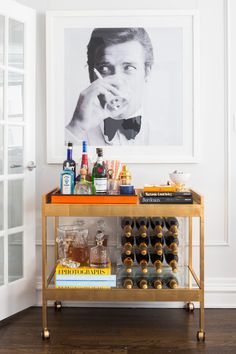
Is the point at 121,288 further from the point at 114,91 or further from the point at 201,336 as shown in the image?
the point at 114,91

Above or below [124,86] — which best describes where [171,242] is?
below

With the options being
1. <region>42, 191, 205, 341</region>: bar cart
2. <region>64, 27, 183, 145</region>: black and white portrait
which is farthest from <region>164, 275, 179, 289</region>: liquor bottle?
<region>64, 27, 183, 145</region>: black and white portrait

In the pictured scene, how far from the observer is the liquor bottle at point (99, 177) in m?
2.47

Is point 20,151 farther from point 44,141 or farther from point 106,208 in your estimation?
point 106,208

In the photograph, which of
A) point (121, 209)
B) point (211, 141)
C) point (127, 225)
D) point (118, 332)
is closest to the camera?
point (121, 209)

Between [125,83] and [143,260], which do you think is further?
[125,83]

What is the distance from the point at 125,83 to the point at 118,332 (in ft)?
5.30

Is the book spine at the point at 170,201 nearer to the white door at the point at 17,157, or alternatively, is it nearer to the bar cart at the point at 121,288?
the bar cart at the point at 121,288

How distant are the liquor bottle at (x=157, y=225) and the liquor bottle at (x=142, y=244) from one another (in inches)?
2.9

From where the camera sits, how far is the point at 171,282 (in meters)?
2.46

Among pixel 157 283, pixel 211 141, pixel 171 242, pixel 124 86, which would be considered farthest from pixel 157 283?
pixel 124 86

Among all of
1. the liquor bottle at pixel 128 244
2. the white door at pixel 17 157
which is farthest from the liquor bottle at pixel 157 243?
the white door at pixel 17 157

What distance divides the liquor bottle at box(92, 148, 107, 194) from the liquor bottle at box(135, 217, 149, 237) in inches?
13.5

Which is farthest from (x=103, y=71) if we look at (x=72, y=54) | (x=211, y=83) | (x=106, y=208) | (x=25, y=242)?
(x=25, y=242)
